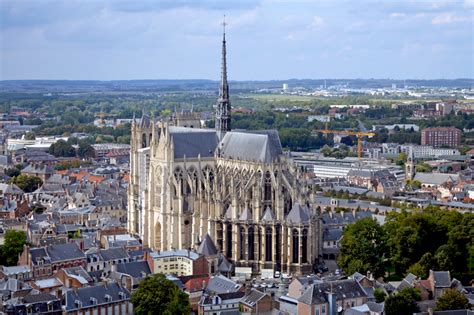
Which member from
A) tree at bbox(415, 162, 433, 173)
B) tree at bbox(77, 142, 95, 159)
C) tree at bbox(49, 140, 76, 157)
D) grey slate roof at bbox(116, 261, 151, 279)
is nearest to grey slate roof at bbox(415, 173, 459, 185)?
tree at bbox(415, 162, 433, 173)

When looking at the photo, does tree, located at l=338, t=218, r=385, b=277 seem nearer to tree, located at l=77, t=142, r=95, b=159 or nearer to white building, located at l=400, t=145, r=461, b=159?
tree, located at l=77, t=142, r=95, b=159

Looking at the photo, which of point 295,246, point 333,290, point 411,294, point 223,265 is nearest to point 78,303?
point 223,265

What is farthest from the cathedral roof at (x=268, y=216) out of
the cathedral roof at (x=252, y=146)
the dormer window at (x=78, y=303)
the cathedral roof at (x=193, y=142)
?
the dormer window at (x=78, y=303)

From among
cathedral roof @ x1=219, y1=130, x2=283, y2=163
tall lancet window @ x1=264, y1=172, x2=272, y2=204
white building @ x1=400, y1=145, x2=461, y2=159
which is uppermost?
cathedral roof @ x1=219, y1=130, x2=283, y2=163

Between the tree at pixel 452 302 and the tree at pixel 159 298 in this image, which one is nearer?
the tree at pixel 159 298

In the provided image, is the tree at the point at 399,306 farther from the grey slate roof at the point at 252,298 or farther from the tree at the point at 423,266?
the tree at the point at 423,266

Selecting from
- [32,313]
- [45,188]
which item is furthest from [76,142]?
[32,313]
